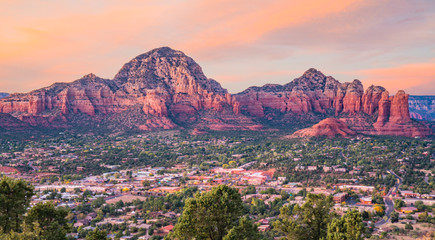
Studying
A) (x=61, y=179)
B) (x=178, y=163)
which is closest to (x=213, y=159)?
(x=178, y=163)

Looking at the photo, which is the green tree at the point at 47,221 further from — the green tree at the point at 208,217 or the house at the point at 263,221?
the house at the point at 263,221

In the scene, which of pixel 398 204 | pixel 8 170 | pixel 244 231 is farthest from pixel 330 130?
pixel 244 231

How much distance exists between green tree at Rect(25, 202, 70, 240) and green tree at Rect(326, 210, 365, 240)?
1715 centimetres

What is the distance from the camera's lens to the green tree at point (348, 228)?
22281 mm

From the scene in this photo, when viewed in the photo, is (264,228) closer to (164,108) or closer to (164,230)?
(164,230)

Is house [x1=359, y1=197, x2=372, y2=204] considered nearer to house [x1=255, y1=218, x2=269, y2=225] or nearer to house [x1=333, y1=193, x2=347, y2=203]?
house [x1=333, y1=193, x2=347, y2=203]

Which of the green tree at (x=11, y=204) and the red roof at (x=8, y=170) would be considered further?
the red roof at (x=8, y=170)

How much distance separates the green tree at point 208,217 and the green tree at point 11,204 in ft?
34.9

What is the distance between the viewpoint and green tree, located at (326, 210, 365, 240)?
22.3m

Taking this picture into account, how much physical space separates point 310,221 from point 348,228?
144 inches

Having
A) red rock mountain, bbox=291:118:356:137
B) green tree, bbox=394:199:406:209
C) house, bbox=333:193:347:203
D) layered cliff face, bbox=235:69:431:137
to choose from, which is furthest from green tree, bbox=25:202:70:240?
layered cliff face, bbox=235:69:431:137

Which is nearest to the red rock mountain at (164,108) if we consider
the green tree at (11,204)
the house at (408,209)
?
the house at (408,209)

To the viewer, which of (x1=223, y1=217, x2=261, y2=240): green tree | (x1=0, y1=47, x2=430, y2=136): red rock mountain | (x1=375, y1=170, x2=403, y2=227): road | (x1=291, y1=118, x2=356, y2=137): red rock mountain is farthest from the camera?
(x1=0, y1=47, x2=430, y2=136): red rock mountain

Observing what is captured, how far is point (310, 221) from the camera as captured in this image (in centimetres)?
2586
